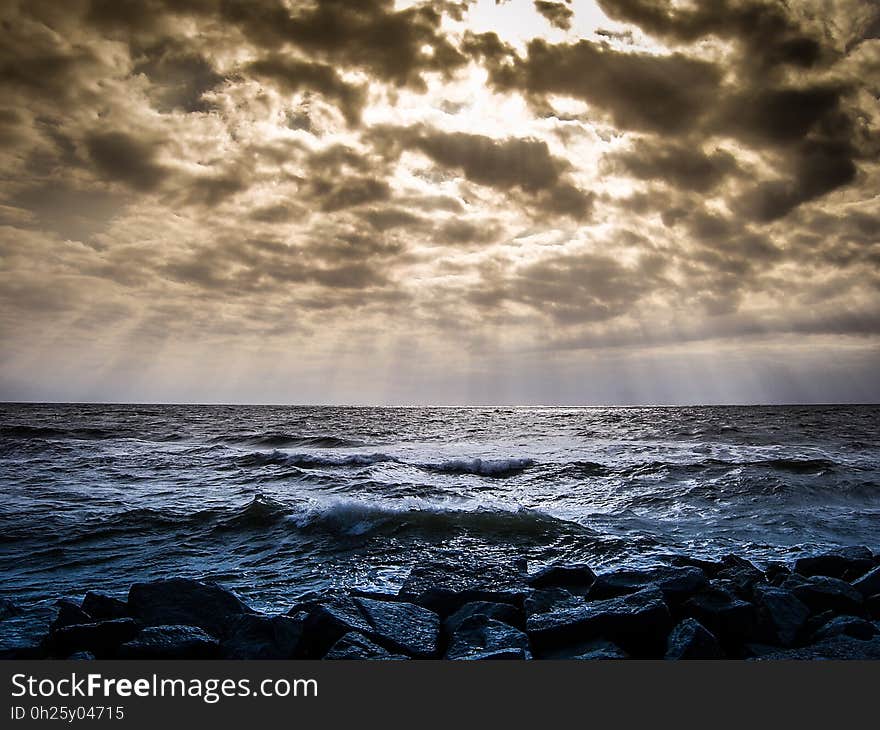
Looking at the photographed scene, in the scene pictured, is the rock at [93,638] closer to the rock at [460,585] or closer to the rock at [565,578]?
the rock at [460,585]

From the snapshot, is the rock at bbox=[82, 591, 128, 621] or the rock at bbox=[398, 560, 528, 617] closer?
the rock at bbox=[82, 591, 128, 621]

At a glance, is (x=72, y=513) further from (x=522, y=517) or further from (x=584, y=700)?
(x=584, y=700)

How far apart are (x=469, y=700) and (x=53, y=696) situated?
117 inches

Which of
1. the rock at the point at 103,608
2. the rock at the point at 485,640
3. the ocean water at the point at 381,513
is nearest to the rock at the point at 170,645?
the rock at the point at 103,608

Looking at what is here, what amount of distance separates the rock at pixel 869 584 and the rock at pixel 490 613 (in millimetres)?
4235

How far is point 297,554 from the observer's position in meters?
9.02

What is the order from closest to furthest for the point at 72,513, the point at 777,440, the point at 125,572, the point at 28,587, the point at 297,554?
the point at 28,587 → the point at 125,572 → the point at 297,554 → the point at 72,513 → the point at 777,440

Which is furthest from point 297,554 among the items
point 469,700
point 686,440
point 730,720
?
point 686,440

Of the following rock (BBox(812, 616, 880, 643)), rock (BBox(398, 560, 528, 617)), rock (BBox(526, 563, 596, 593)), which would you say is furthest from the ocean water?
rock (BBox(812, 616, 880, 643))

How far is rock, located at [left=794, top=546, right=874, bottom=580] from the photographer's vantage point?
7242 mm

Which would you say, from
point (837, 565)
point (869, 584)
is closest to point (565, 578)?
point (869, 584)

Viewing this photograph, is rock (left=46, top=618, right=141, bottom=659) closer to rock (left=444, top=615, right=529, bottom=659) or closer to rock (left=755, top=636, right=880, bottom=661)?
rock (left=444, top=615, right=529, bottom=659)

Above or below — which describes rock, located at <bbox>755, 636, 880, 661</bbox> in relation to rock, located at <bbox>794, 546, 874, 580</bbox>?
above

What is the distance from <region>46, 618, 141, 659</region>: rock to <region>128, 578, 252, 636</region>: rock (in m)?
0.38
